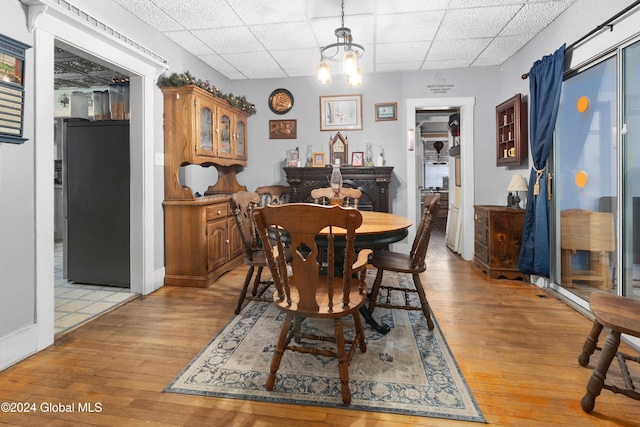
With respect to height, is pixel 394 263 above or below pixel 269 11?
below

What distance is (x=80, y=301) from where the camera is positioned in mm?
3084

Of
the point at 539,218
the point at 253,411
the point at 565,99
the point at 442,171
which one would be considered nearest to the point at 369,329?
the point at 253,411

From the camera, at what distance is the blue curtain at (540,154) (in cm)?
313

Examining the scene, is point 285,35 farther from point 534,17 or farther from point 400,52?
point 534,17

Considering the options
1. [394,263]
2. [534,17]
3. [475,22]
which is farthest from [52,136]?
[534,17]

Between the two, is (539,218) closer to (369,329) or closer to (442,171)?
(369,329)

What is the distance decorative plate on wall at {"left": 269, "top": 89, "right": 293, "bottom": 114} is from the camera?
4.99 metres

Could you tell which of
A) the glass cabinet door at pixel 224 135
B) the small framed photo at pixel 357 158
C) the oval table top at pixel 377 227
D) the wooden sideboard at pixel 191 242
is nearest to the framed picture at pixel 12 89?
the wooden sideboard at pixel 191 242

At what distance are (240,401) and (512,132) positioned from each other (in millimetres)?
3972

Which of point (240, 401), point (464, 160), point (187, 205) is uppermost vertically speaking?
point (464, 160)

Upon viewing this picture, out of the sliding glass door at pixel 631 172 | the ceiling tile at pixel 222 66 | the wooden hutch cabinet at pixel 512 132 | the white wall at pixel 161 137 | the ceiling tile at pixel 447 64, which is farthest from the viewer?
the ceiling tile at pixel 447 64

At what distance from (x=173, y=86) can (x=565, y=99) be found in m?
3.75

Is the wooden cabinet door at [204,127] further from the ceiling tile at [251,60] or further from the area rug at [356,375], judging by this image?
the area rug at [356,375]

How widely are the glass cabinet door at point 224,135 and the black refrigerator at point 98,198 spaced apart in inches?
40.6
